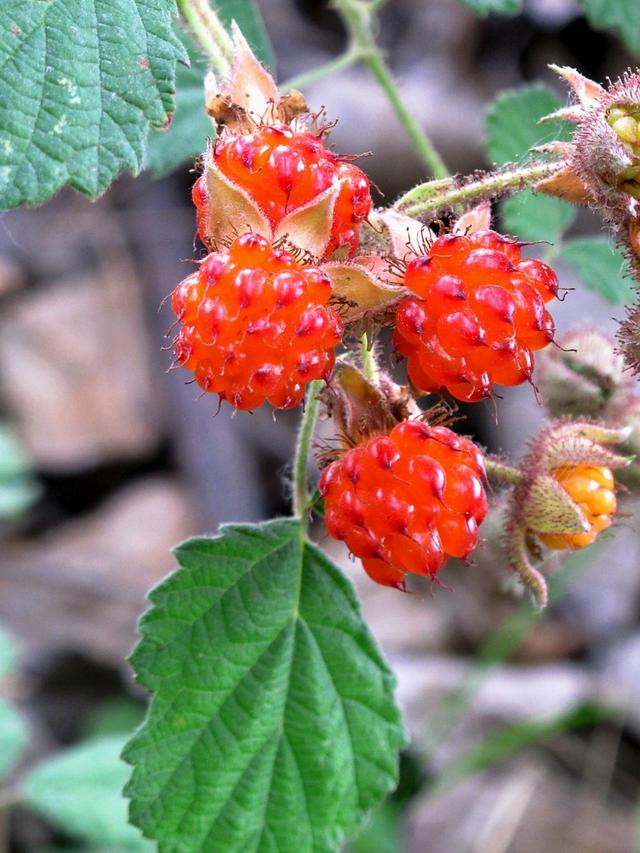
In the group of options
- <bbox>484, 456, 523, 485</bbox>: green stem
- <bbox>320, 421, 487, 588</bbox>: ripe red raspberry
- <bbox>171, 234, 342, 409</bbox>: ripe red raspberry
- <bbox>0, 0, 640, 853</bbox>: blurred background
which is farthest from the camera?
<bbox>0, 0, 640, 853</bbox>: blurred background

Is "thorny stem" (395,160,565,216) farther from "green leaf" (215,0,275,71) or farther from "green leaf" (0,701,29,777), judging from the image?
"green leaf" (0,701,29,777)

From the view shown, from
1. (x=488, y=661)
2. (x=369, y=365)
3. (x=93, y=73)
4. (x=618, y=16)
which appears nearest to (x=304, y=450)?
(x=369, y=365)

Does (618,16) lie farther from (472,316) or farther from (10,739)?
(10,739)

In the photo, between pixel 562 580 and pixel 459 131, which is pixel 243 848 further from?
pixel 459 131

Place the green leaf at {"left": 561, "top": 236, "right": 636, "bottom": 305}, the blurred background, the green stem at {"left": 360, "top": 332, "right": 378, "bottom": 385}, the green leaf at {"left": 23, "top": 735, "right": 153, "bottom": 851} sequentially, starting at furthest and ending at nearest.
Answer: the blurred background
the green leaf at {"left": 23, "top": 735, "right": 153, "bottom": 851}
the green leaf at {"left": 561, "top": 236, "right": 636, "bottom": 305}
the green stem at {"left": 360, "top": 332, "right": 378, "bottom": 385}

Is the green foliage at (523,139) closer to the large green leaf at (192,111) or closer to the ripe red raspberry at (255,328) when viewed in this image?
the large green leaf at (192,111)

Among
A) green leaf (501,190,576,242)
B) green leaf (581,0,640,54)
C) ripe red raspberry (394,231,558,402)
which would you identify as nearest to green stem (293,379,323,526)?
ripe red raspberry (394,231,558,402)
